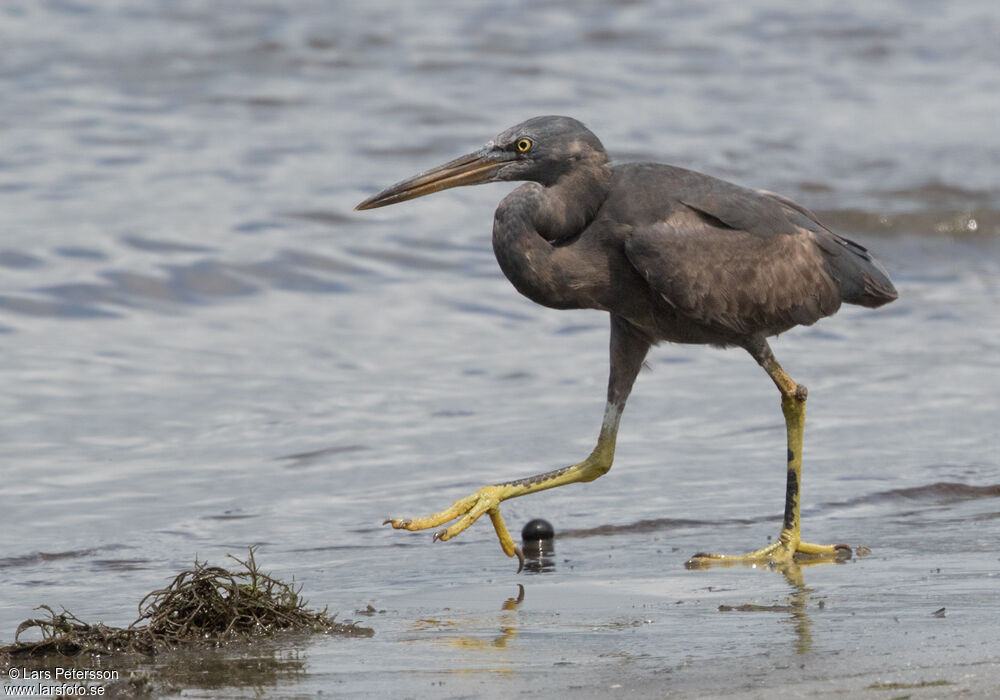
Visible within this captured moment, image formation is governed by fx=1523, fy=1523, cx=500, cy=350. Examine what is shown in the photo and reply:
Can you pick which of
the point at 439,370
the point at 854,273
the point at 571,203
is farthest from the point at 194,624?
the point at 439,370

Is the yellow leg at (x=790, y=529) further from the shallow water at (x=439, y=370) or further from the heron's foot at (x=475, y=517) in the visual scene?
the heron's foot at (x=475, y=517)

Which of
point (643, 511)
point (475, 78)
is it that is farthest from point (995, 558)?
point (475, 78)

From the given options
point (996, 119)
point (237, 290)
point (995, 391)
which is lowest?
point (995, 391)

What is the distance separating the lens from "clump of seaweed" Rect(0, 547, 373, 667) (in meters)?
4.66

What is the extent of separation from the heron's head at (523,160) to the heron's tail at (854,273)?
1234mm

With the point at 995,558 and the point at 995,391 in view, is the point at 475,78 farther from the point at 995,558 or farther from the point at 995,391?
the point at 995,558

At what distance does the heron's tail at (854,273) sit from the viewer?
6.90 meters

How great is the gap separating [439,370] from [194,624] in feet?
16.3

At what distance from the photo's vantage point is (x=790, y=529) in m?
6.50

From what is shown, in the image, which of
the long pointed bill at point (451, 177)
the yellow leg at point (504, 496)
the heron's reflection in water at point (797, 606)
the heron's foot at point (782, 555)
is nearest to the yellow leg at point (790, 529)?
the heron's foot at point (782, 555)

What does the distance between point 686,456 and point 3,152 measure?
9058 millimetres

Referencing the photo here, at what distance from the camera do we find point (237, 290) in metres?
11.4

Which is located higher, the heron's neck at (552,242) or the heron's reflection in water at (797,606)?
the heron's neck at (552,242)

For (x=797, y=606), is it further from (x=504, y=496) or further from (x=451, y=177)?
(x=451, y=177)
